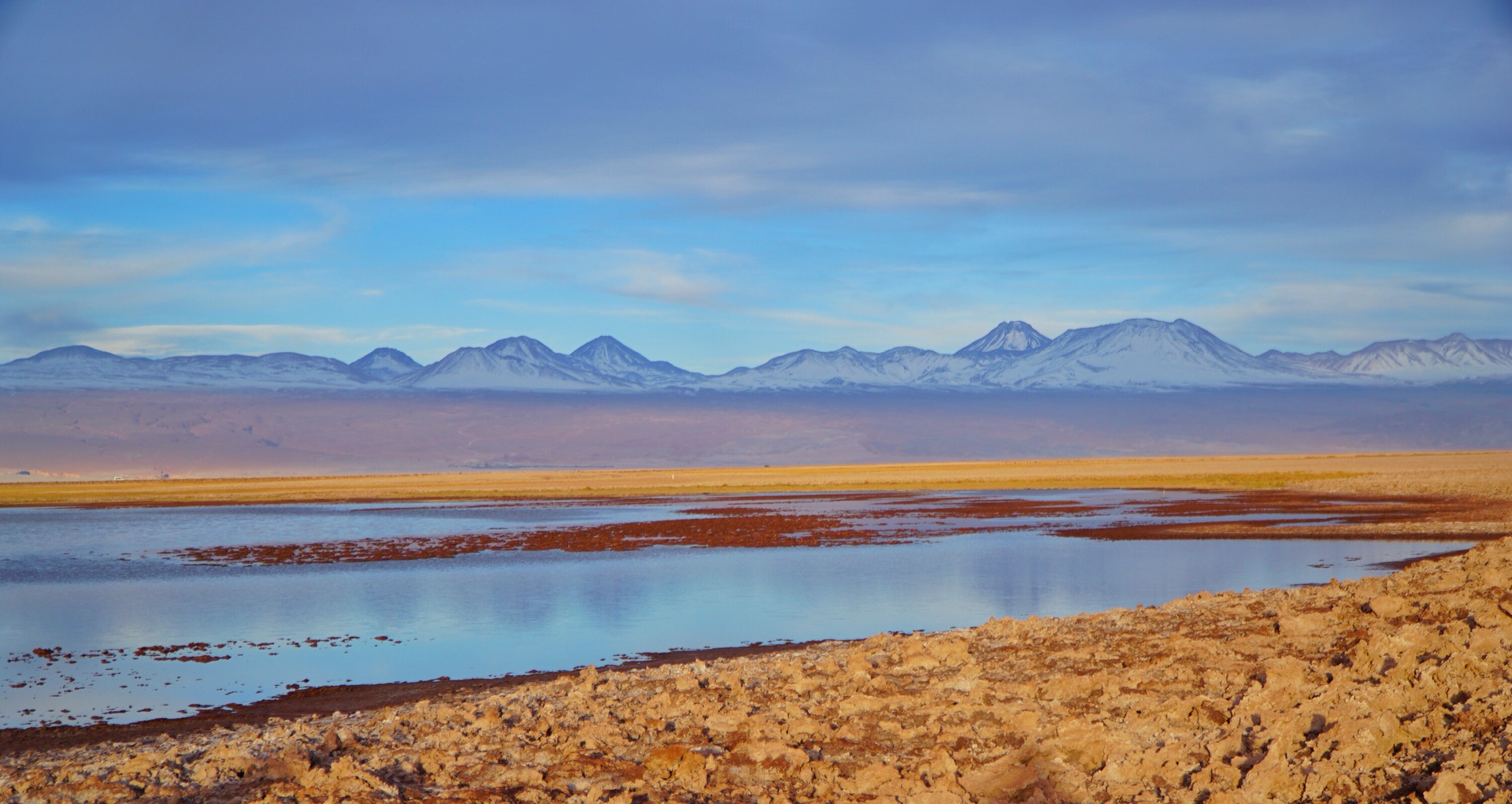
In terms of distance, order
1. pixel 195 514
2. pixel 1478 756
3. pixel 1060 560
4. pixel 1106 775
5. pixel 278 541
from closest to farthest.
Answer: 1. pixel 1478 756
2. pixel 1106 775
3. pixel 1060 560
4. pixel 278 541
5. pixel 195 514

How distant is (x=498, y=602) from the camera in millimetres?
22609

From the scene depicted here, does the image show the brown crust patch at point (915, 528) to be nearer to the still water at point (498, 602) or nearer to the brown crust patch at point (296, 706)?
the still water at point (498, 602)

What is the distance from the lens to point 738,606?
69.7 ft

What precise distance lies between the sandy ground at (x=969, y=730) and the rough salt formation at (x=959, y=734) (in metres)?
0.03

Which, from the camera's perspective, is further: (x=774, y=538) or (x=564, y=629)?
(x=774, y=538)

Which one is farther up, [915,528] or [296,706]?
[296,706]

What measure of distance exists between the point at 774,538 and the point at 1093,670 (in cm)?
2600

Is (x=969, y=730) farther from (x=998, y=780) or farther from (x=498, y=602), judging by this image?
(x=498, y=602)

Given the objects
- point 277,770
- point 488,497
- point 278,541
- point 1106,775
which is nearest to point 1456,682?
point 1106,775

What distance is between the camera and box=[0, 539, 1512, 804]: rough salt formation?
23.7 feet

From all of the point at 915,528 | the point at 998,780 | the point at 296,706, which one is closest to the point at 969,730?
the point at 998,780

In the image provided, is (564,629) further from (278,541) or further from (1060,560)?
(278,541)

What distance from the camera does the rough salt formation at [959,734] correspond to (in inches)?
285

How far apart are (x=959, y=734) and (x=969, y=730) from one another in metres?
0.13
